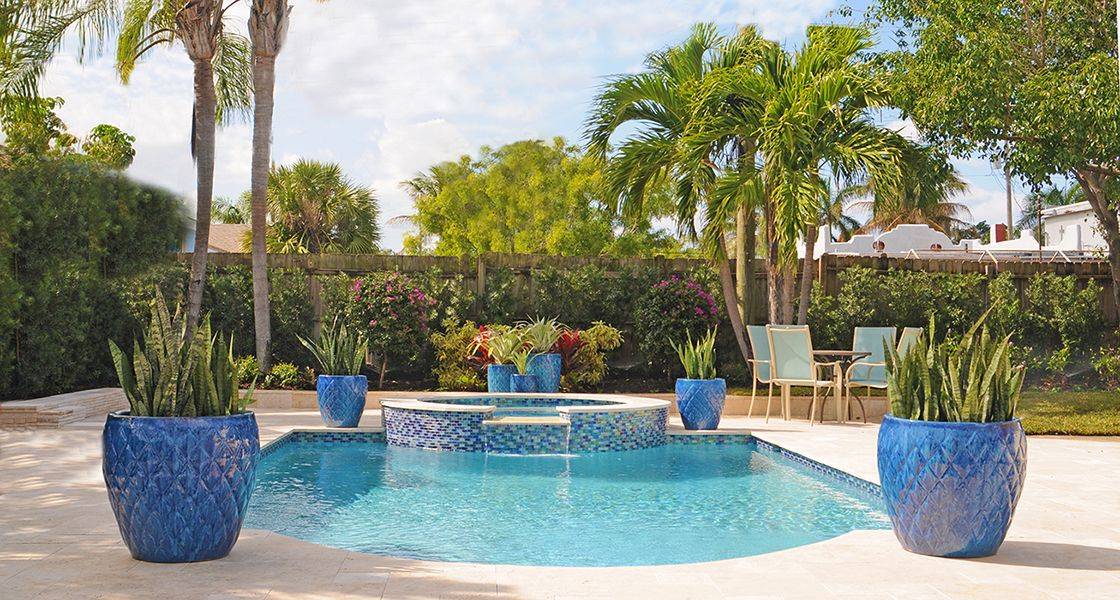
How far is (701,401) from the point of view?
375 inches

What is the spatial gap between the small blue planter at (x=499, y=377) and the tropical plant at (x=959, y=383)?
7.05 m

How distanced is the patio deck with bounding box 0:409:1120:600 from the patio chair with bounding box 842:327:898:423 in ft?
16.2

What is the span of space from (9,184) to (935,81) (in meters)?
9.77

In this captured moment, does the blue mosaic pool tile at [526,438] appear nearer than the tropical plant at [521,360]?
Yes

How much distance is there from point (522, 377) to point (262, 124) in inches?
201

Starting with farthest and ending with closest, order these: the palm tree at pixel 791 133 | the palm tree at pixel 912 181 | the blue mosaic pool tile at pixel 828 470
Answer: the palm tree at pixel 791 133 < the palm tree at pixel 912 181 < the blue mosaic pool tile at pixel 828 470

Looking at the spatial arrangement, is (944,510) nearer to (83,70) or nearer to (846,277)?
(846,277)

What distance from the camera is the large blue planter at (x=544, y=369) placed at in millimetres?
11359

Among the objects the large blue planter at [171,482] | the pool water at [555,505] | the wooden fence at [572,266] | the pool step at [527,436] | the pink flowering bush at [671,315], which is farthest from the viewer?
the wooden fence at [572,266]

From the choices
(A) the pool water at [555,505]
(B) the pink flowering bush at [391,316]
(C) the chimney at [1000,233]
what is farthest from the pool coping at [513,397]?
(C) the chimney at [1000,233]

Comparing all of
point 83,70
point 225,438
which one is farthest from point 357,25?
point 225,438

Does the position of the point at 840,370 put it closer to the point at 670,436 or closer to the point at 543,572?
the point at 670,436

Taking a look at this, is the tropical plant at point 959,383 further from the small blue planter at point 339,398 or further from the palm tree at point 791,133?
the palm tree at point 791,133

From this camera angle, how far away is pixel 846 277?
13.1 metres
